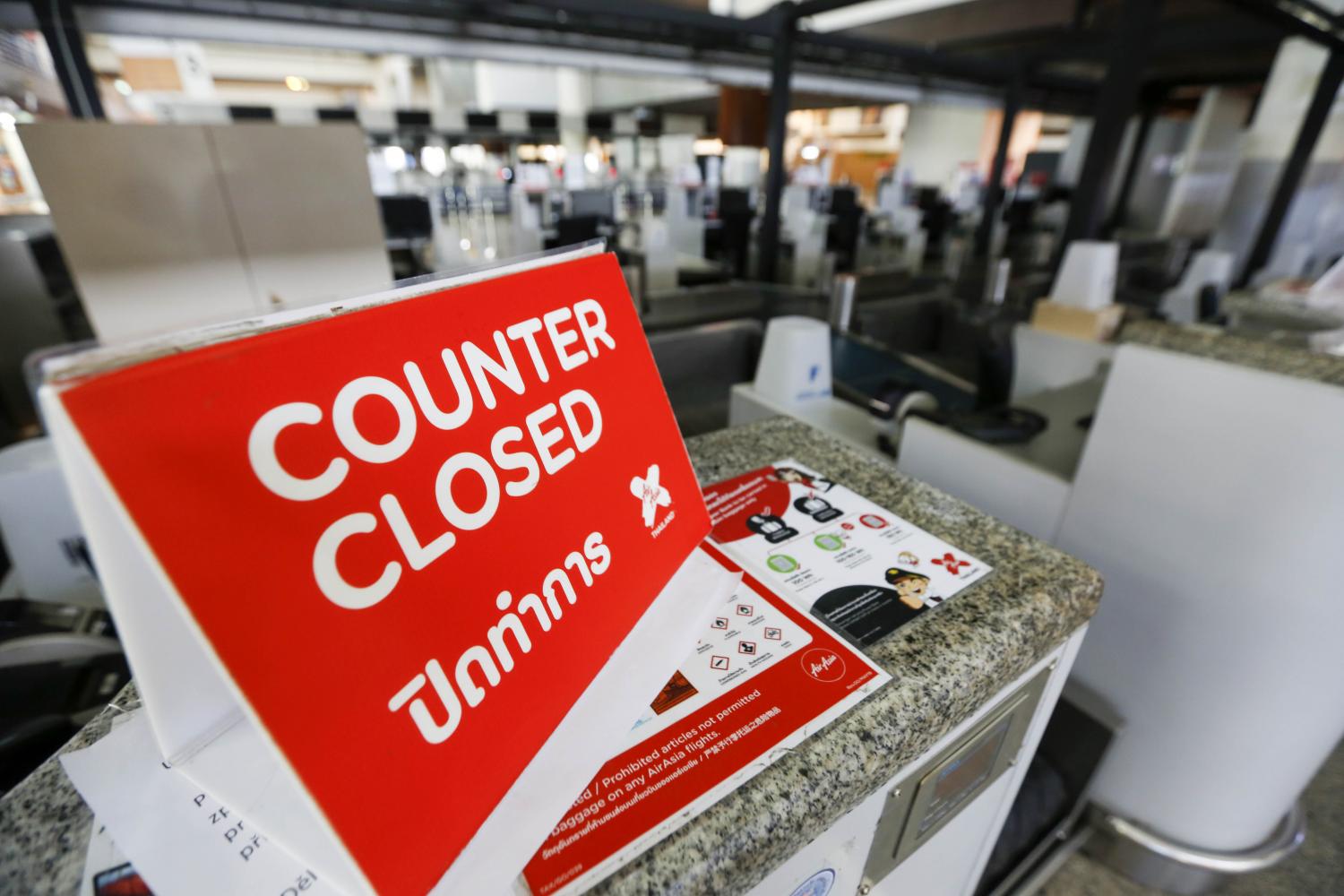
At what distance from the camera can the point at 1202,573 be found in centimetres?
97

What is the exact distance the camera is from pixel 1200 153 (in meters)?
8.46

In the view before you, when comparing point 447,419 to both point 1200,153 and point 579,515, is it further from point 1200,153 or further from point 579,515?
point 1200,153

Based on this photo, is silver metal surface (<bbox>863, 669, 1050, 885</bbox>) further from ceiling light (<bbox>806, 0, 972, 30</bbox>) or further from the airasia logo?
ceiling light (<bbox>806, 0, 972, 30</bbox>)

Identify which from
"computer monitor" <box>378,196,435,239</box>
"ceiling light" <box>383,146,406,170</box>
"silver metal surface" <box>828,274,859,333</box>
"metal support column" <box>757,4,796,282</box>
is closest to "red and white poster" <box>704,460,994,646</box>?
"silver metal surface" <box>828,274,859,333</box>

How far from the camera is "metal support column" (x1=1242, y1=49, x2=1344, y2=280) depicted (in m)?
4.18

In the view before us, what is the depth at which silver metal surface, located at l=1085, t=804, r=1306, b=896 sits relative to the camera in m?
1.15

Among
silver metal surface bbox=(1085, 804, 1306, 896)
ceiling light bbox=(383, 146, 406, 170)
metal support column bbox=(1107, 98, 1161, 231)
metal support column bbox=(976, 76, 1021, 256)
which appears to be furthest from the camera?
metal support column bbox=(1107, 98, 1161, 231)

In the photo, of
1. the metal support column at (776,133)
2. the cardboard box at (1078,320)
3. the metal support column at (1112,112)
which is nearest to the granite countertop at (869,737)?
the cardboard box at (1078,320)

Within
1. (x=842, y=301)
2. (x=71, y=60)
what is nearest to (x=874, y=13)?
(x=842, y=301)

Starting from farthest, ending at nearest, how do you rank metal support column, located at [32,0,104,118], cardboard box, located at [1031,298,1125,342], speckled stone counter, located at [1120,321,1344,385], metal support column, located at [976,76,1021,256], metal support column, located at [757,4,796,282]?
metal support column, located at [976,76,1021,256]
metal support column, located at [757,4,796,282]
metal support column, located at [32,0,104,118]
cardboard box, located at [1031,298,1125,342]
speckled stone counter, located at [1120,321,1344,385]

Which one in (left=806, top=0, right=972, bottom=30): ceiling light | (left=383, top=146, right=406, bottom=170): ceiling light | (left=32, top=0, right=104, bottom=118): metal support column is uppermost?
(left=806, top=0, right=972, bottom=30): ceiling light

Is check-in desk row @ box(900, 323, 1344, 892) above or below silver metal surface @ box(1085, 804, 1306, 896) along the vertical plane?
above

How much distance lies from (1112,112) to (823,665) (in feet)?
9.73

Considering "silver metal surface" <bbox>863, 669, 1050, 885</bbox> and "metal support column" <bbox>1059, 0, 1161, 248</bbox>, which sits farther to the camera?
"metal support column" <bbox>1059, 0, 1161, 248</bbox>
